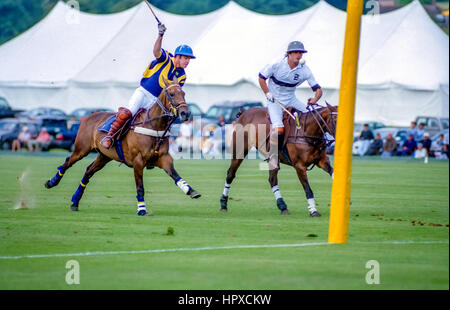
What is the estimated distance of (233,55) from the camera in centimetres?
4875

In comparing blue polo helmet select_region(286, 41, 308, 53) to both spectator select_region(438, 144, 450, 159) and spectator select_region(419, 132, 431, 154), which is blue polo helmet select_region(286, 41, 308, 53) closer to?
spectator select_region(419, 132, 431, 154)

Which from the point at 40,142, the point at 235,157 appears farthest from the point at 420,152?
the point at 235,157

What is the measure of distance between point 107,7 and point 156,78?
134 feet

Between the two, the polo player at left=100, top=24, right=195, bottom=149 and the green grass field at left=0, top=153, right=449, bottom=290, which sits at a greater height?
the polo player at left=100, top=24, right=195, bottom=149

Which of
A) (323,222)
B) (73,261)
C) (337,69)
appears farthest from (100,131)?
(337,69)

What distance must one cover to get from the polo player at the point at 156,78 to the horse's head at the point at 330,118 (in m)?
2.69

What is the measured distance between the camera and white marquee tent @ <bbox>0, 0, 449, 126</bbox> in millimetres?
45406

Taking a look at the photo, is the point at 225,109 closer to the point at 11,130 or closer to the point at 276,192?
the point at 11,130

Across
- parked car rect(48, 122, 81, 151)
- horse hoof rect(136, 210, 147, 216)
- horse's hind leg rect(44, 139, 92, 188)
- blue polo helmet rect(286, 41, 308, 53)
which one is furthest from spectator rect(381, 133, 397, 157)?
horse hoof rect(136, 210, 147, 216)

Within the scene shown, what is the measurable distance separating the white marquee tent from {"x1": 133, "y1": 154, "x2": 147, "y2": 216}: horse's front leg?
28465mm

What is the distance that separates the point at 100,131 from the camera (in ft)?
55.0
